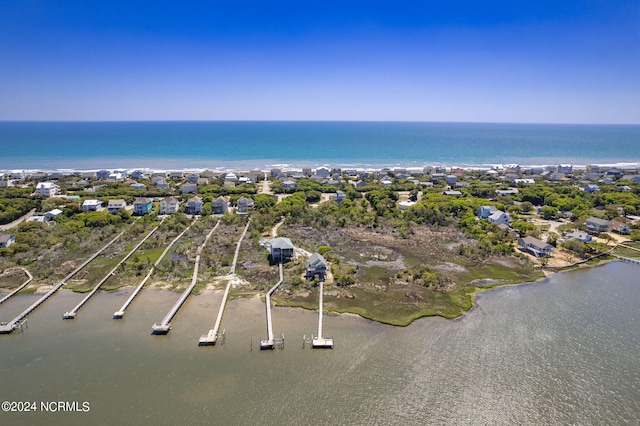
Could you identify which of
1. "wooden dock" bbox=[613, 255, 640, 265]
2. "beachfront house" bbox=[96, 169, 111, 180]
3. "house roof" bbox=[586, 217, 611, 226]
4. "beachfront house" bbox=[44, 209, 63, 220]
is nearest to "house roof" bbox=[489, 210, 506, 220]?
"house roof" bbox=[586, 217, 611, 226]

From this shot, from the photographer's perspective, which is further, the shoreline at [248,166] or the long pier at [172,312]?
the shoreline at [248,166]

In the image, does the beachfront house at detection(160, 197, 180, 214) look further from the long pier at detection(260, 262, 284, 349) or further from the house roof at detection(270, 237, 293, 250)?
the long pier at detection(260, 262, 284, 349)

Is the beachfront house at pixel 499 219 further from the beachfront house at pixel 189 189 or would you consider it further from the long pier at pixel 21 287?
the long pier at pixel 21 287

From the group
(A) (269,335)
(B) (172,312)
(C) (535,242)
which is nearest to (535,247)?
(C) (535,242)

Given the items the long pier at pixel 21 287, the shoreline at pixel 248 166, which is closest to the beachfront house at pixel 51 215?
the long pier at pixel 21 287

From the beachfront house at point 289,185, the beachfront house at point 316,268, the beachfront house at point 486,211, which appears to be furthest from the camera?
the beachfront house at point 289,185

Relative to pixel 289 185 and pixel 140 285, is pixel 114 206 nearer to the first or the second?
pixel 140 285
